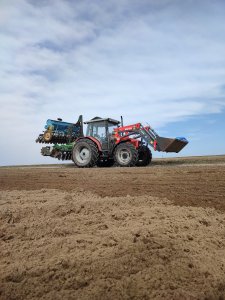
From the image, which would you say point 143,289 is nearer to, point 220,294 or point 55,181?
point 220,294

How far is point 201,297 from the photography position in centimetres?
326

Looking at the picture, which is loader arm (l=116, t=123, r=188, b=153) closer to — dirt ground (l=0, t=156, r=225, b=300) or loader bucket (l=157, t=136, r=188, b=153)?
loader bucket (l=157, t=136, r=188, b=153)

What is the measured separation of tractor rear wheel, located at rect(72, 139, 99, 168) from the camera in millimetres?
16094

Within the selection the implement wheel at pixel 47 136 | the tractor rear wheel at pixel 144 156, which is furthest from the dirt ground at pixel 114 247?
the implement wheel at pixel 47 136

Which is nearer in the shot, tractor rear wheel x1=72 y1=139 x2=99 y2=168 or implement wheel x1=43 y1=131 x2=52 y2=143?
tractor rear wheel x1=72 y1=139 x2=99 y2=168

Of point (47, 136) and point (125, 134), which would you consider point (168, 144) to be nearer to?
point (125, 134)

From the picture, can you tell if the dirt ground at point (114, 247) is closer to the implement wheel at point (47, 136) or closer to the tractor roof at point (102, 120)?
the tractor roof at point (102, 120)

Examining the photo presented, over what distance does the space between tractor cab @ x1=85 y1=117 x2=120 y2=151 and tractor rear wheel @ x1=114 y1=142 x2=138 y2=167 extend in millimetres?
855

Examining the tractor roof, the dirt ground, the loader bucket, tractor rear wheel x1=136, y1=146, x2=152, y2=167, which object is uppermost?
the tractor roof

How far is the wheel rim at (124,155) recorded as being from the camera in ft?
49.8

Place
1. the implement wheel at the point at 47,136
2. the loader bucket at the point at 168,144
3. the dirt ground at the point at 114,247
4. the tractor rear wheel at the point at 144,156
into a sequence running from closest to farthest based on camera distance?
the dirt ground at the point at 114,247 < the loader bucket at the point at 168,144 < the tractor rear wheel at the point at 144,156 < the implement wheel at the point at 47,136

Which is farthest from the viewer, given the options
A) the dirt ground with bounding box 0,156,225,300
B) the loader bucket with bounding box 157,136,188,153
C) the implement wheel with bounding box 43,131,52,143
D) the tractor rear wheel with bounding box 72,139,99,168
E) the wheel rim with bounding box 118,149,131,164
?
the implement wheel with bounding box 43,131,52,143

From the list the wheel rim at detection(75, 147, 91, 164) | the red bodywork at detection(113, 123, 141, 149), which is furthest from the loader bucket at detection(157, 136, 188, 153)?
the wheel rim at detection(75, 147, 91, 164)

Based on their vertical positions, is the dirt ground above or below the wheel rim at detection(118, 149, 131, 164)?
Result: below
